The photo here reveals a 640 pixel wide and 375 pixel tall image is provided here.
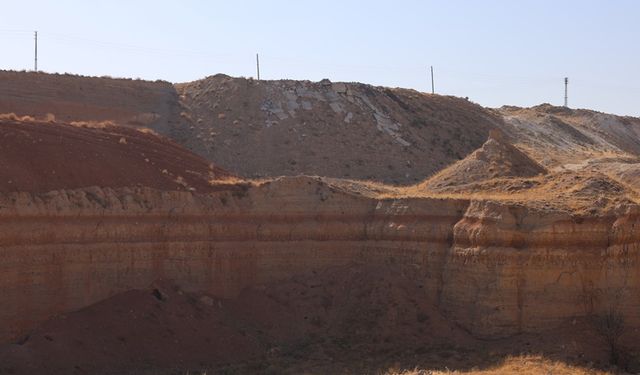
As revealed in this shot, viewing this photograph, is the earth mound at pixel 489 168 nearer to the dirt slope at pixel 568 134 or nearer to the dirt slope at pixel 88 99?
the dirt slope at pixel 568 134

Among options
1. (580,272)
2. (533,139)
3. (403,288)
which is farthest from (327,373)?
(533,139)

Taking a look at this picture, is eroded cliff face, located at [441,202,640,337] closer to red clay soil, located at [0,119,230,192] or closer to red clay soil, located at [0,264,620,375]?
red clay soil, located at [0,264,620,375]

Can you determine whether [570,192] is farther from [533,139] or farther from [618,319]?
[533,139]

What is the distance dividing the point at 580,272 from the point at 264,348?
10172 mm

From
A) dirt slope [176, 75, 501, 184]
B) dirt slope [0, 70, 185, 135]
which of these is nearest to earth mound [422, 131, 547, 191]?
dirt slope [176, 75, 501, 184]

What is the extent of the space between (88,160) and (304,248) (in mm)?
7827

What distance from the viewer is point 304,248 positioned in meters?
36.6

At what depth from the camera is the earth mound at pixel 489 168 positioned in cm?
4197

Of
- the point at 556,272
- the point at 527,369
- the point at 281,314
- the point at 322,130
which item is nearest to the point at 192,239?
the point at 281,314

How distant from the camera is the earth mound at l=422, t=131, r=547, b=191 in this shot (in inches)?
A: 1652

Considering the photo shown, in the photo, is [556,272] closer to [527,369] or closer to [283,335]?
[527,369]

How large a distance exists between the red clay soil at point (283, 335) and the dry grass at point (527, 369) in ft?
1.46

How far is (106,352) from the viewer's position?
3105 centimetres

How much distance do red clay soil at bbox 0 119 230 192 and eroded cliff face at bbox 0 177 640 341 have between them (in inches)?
21.9
